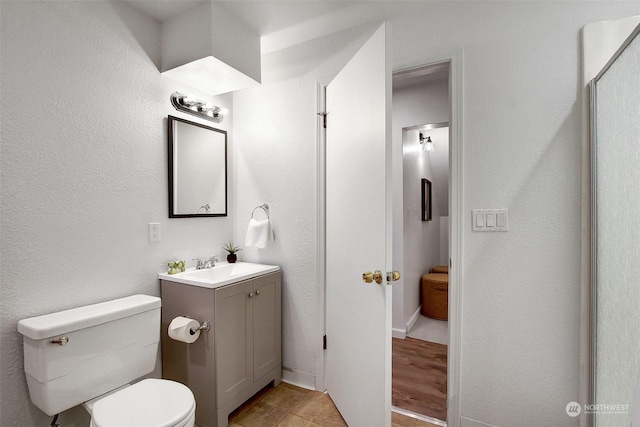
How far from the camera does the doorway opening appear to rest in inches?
80.3

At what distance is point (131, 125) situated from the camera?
1739mm

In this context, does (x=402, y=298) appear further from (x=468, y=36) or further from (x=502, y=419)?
(x=468, y=36)

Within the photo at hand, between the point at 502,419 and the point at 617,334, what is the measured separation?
777 millimetres

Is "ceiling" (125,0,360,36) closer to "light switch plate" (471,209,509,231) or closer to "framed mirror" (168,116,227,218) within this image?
"framed mirror" (168,116,227,218)

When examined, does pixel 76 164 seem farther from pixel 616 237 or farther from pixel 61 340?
pixel 616 237

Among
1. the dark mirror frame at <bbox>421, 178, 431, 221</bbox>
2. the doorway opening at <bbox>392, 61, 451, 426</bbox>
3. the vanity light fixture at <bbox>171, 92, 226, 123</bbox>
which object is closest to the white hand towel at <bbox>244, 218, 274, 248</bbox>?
the vanity light fixture at <bbox>171, 92, 226, 123</bbox>

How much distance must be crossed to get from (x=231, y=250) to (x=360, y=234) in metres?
1.13

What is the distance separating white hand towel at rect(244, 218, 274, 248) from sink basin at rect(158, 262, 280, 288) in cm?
16

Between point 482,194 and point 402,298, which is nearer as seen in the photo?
point 482,194

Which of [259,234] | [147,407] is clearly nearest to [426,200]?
[259,234]

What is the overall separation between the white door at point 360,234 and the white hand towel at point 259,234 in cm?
45

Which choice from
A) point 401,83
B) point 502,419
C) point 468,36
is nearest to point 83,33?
point 468,36

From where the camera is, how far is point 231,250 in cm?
227

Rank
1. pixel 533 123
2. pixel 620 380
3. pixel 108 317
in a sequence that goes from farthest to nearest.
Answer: pixel 533 123 → pixel 108 317 → pixel 620 380
